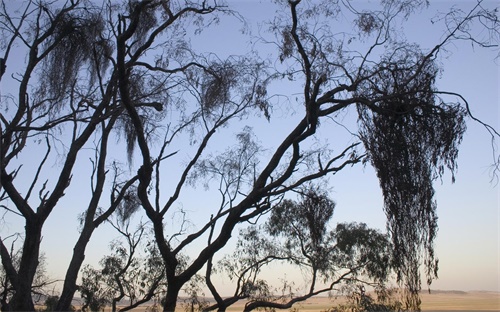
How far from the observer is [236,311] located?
709 inches

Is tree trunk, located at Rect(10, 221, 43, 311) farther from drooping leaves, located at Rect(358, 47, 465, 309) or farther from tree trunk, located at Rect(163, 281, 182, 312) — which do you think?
drooping leaves, located at Rect(358, 47, 465, 309)

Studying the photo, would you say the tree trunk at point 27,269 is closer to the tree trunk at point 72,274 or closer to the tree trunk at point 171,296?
the tree trunk at point 72,274

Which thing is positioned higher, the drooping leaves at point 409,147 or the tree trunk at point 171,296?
the drooping leaves at point 409,147

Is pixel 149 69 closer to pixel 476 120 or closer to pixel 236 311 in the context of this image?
pixel 476 120

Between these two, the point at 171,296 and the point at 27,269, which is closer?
the point at 27,269

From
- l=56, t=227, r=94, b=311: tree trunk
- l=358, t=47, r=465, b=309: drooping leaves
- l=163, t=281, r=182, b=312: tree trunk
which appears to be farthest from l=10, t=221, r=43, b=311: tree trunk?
l=358, t=47, r=465, b=309: drooping leaves

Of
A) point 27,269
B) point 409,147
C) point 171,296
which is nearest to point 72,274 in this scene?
point 27,269

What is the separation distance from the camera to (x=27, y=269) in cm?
922

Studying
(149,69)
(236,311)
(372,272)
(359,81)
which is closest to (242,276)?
(236,311)

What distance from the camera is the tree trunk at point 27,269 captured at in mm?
9125

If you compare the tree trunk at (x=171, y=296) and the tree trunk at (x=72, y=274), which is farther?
the tree trunk at (x=72, y=274)

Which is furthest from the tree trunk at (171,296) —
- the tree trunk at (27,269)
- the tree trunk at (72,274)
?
the tree trunk at (27,269)

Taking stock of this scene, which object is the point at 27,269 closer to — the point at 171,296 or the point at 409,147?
the point at 171,296

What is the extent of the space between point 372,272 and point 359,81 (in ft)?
33.6
